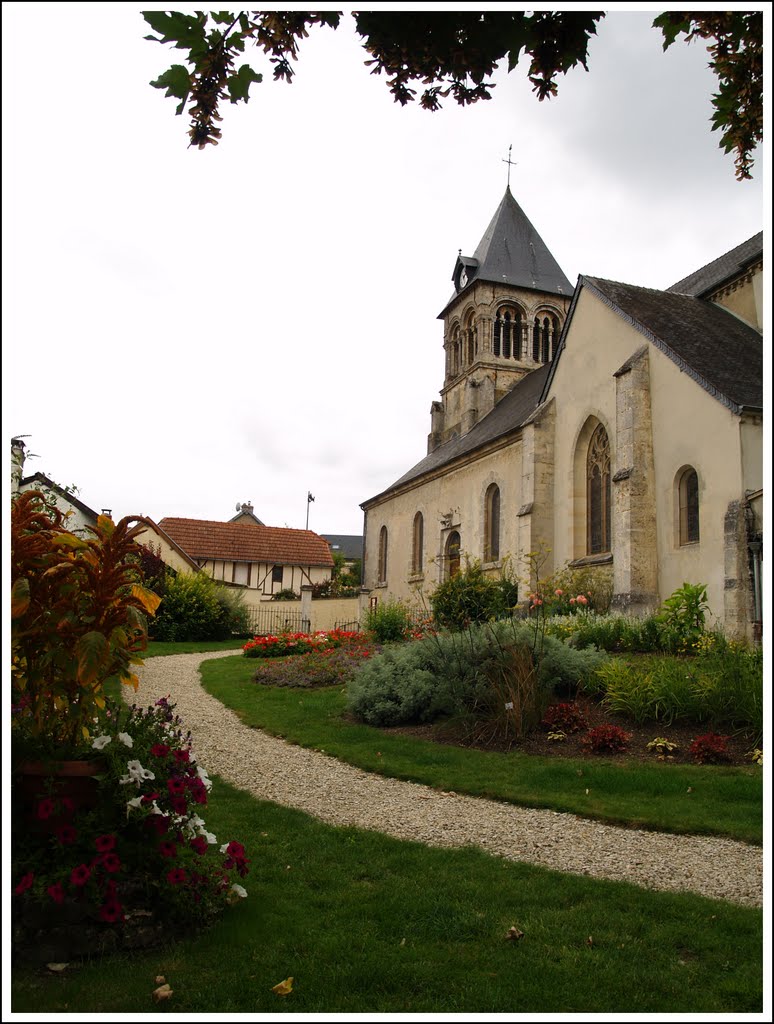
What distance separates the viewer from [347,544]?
84.2 meters

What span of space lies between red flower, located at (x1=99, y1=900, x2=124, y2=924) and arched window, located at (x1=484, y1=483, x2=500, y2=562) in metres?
20.7

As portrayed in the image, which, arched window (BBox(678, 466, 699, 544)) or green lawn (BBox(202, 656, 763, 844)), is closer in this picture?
green lawn (BBox(202, 656, 763, 844))

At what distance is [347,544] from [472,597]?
65.9 meters

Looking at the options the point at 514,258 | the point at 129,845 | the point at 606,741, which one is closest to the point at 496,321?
the point at 514,258

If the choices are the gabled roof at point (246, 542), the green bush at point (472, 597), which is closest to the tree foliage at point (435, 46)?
the green bush at point (472, 597)

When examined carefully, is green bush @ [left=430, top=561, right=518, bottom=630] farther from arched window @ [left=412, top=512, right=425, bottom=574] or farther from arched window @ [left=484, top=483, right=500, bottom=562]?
arched window @ [left=412, top=512, right=425, bottom=574]

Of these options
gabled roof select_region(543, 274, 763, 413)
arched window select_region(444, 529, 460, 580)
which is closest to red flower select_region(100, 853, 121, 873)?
gabled roof select_region(543, 274, 763, 413)

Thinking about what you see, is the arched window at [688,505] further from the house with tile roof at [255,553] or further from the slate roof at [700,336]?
the house with tile roof at [255,553]

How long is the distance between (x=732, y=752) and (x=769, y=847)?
5.75 metres

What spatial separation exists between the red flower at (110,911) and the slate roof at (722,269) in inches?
696

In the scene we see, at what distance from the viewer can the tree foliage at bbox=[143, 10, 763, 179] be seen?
310 centimetres

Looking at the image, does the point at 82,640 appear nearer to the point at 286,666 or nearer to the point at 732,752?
the point at 732,752

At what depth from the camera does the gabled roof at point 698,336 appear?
13.8 meters

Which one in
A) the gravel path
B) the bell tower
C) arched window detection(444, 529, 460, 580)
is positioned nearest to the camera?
the gravel path
